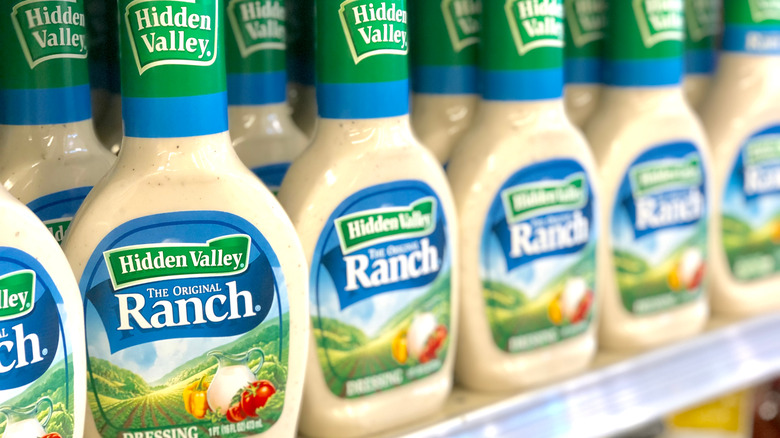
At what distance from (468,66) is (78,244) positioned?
22.4 inches

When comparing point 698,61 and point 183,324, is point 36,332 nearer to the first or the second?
point 183,324

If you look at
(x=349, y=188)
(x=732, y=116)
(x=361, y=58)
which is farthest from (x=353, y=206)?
(x=732, y=116)

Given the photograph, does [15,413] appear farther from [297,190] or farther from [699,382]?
[699,382]

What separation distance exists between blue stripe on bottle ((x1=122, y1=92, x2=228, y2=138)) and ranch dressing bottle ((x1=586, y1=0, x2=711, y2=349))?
0.60 m

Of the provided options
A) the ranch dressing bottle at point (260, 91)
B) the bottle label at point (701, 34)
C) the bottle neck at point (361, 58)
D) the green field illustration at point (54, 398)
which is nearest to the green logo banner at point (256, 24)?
the ranch dressing bottle at point (260, 91)

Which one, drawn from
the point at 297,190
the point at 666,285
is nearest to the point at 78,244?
the point at 297,190

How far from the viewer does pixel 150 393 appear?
2.91 ft

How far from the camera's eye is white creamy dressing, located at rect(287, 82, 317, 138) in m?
1.27

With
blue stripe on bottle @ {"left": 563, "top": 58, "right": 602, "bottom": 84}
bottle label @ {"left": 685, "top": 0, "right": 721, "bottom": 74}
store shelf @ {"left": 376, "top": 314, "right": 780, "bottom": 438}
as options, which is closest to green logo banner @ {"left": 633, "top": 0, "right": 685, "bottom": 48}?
blue stripe on bottle @ {"left": 563, "top": 58, "right": 602, "bottom": 84}

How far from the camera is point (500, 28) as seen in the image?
1090 millimetres

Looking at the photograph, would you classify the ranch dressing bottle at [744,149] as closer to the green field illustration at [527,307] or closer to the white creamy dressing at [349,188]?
the green field illustration at [527,307]

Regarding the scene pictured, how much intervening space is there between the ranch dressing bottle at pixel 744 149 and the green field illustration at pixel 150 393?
81cm

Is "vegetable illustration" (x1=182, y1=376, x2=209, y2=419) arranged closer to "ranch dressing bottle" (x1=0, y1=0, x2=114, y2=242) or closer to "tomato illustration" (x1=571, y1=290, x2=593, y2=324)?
"ranch dressing bottle" (x1=0, y1=0, x2=114, y2=242)

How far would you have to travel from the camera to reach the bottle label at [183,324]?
2.83ft
